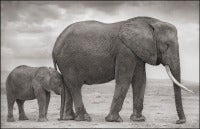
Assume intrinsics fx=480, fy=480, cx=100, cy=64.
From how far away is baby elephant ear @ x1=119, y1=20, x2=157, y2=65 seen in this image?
746cm

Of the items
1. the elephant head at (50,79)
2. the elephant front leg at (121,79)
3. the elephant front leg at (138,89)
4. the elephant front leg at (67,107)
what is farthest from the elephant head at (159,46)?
the elephant front leg at (67,107)

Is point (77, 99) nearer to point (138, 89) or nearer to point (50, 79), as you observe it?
point (50, 79)

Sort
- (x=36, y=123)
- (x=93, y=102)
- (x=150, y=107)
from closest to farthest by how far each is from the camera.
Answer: (x=36, y=123) → (x=150, y=107) → (x=93, y=102)

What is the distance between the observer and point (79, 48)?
7691 millimetres

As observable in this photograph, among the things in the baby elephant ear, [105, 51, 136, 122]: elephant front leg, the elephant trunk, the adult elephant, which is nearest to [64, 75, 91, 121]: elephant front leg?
the adult elephant

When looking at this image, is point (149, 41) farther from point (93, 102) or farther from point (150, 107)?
point (93, 102)

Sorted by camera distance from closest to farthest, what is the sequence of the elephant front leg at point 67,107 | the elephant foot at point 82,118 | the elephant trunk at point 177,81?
the elephant trunk at point 177,81 < the elephant foot at point 82,118 < the elephant front leg at point 67,107

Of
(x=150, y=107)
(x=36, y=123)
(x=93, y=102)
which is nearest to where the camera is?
(x=36, y=123)

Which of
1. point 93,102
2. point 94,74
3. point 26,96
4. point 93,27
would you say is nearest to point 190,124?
point 94,74

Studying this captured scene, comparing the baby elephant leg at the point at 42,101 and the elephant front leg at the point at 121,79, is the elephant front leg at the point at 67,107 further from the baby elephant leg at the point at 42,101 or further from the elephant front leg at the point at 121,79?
the elephant front leg at the point at 121,79

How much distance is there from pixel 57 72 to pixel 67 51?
0.40 m

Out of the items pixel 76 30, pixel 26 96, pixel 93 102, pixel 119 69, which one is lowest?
pixel 93 102

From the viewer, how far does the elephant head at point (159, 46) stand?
746 centimetres

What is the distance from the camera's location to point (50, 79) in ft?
25.0
